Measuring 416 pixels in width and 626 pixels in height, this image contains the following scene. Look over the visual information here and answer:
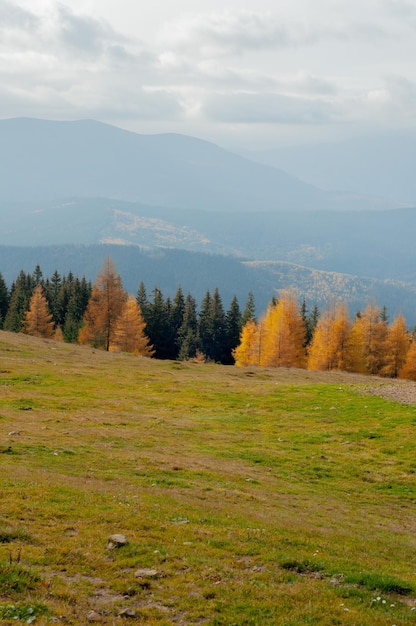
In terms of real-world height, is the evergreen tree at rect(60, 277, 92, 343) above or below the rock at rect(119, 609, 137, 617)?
above

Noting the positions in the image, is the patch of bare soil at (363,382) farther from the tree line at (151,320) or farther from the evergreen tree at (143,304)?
the evergreen tree at (143,304)

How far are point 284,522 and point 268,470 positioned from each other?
26.2 ft

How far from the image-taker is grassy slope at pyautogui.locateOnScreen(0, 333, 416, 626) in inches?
427

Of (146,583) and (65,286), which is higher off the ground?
(65,286)

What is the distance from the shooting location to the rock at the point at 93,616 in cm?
979

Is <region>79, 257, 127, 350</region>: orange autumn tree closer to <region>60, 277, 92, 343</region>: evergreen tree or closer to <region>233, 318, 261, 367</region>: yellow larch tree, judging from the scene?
<region>60, 277, 92, 343</region>: evergreen tree

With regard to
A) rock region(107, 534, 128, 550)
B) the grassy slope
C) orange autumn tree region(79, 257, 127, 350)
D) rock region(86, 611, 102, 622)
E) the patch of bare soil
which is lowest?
the grassy slope

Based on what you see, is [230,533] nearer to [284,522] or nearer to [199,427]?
[284,522]

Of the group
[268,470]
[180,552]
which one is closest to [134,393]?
[268,470]

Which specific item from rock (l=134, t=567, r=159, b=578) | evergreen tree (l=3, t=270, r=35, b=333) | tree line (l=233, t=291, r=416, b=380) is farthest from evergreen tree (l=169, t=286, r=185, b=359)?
rock (l=134, t=567, r=159, b=578)

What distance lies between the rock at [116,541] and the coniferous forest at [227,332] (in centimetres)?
6959

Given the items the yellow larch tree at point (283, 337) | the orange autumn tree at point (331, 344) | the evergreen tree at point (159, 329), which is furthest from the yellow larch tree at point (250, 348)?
the evergreen tree at point (159, 329)

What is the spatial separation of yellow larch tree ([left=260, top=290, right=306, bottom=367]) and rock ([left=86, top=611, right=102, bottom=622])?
77.9 metres

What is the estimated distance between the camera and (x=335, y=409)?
37.2m
